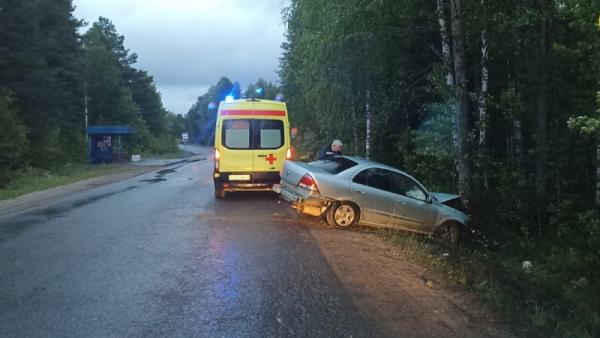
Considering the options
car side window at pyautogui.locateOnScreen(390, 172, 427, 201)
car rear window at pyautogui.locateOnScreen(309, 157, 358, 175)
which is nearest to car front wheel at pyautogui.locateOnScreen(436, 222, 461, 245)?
car side window at pyautogui.locateOnScreen(390, 172, 427, 201)

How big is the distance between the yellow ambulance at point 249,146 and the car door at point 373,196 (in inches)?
179

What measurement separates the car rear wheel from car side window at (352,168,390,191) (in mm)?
524

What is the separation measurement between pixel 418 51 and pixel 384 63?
225 centimetres

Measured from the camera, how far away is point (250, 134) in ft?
49.1

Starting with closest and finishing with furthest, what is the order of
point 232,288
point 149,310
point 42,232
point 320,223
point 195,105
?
1. point 149,310
2. point 232,288
3. point 42,232
4. point 320,223
5. point 195,105

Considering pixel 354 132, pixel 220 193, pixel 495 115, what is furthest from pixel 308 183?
pixel 354 132

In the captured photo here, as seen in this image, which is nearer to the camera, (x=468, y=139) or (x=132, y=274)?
(x=132, y=274)

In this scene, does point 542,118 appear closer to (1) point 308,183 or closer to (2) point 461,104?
(2) point 461,104

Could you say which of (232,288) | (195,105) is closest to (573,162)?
(232,288)

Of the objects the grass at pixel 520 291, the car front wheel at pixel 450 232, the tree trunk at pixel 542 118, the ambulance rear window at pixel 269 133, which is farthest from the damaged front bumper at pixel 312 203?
the tree trunk at pixel 542 118

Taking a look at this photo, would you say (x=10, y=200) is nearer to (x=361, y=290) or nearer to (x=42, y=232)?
(x=42, y=232)

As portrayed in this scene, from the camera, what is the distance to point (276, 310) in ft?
18.3

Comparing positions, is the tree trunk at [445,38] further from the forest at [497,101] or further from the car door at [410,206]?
the car door at [410,206]

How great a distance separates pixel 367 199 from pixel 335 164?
115cm
